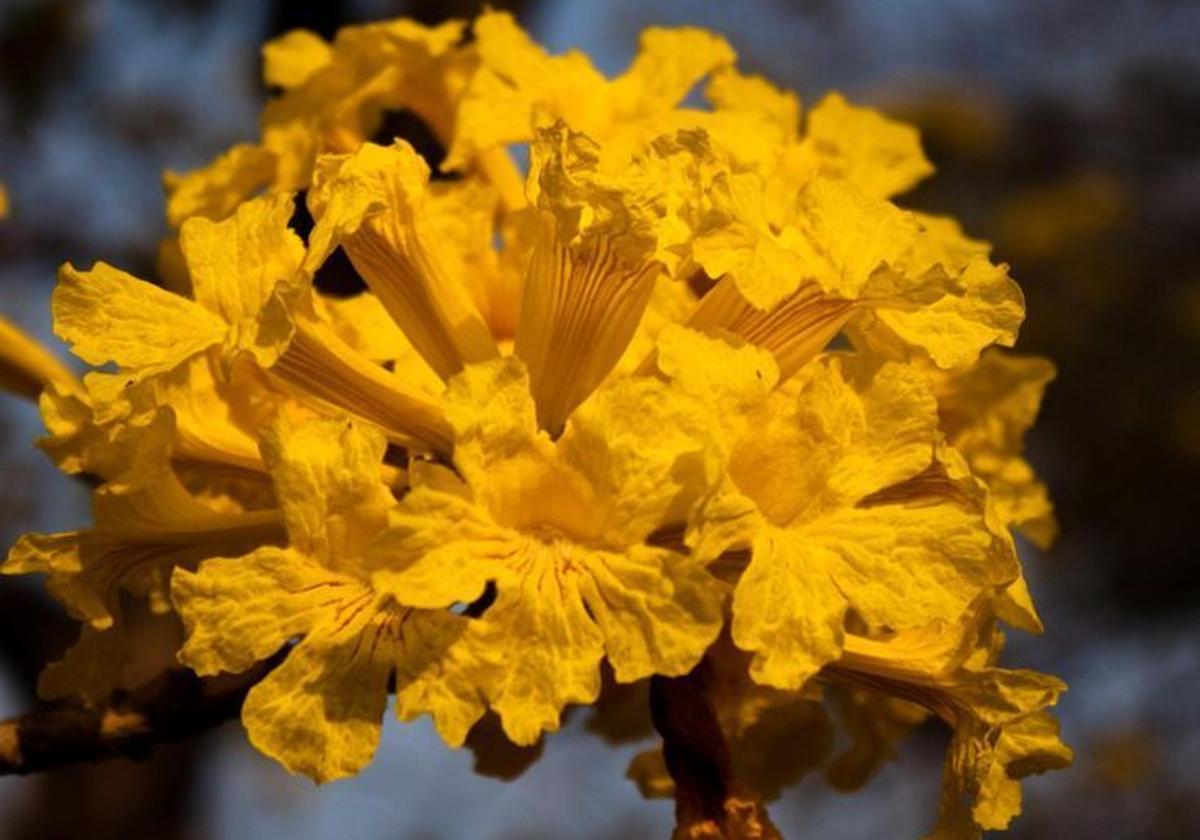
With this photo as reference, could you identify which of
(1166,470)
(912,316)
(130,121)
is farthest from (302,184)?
(1166,470)

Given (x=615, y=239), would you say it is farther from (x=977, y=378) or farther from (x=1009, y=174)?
(x=1009, y=174)

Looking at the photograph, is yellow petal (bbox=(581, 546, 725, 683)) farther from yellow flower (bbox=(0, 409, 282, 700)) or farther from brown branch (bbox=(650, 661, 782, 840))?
yellow flower (bbox=(0, 409, 282, 700))

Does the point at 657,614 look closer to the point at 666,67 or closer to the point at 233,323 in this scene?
the point at 233,323

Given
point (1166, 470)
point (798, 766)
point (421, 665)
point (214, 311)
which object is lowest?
point (1166, 470)

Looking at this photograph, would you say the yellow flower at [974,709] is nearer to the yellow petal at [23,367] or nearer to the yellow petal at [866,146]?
the yellow petal at [866,146]

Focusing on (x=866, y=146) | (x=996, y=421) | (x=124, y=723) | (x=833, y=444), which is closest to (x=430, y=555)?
(x=833, y=444)

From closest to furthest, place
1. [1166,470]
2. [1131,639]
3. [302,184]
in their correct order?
1. [302,184]
2. [1166,470]
3. [1131,639]

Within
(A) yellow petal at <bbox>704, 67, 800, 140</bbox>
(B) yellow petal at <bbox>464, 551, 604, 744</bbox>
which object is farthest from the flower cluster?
(A) yellow petal at <bbox>704, 67, 800, 140</bbox>
